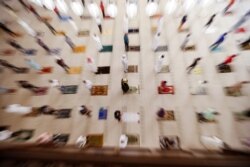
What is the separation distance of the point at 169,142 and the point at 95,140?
1.36 feet

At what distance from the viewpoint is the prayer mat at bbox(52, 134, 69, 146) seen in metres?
1.18

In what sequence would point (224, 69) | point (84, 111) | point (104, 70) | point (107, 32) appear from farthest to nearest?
point (107, 32)
point (104, 70)
point (224, 69)
point (84, 111)

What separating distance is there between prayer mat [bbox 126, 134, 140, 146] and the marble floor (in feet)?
0.04

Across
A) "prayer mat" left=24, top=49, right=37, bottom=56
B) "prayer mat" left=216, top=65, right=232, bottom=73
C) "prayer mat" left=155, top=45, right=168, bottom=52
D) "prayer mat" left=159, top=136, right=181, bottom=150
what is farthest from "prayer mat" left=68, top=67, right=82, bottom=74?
"prayer mat" left=216, top=65, right=232, bottom=73

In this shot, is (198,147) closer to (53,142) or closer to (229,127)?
(229,127)

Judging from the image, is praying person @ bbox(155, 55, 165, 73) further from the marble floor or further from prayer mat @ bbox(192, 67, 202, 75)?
prayer mat @ bbox(192, 67, 202, 75)

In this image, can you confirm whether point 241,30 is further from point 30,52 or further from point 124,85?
point 30,52

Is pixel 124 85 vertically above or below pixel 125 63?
below

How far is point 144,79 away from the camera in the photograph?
1.40 m

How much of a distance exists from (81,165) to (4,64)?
95 centimetres

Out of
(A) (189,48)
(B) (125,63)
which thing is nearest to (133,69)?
(B) (125,63)

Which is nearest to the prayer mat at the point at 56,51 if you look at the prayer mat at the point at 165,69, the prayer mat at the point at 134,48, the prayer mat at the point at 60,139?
the prayer mat at the point at 134,48

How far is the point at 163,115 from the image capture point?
1.22 meters

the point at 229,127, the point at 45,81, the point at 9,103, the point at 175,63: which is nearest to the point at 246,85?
the point at 229,127
